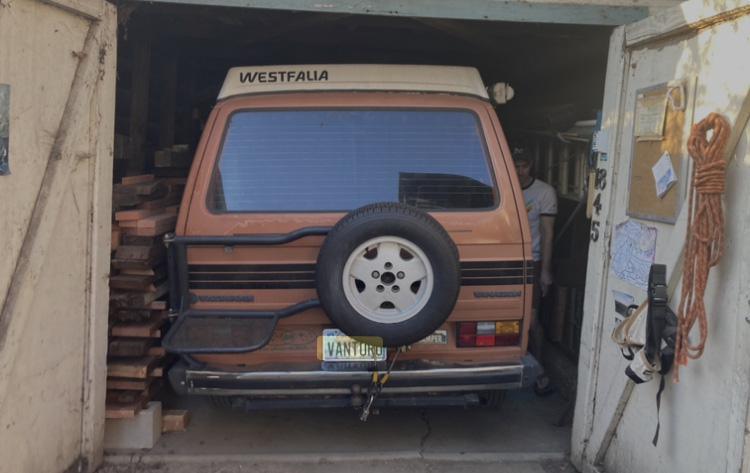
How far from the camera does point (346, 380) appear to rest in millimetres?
3668

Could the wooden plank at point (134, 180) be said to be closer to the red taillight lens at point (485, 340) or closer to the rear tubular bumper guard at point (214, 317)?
the rear tubular bumper guard at point (214, 317)

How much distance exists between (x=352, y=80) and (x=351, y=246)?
1.10 meters

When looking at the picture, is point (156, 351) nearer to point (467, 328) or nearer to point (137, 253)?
point (137, 253)

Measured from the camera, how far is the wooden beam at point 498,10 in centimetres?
371

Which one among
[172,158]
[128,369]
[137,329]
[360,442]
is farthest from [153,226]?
[360,442]

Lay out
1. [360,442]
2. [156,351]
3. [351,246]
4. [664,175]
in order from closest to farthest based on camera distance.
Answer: [664,175] → [351,246] → [156,351] → [360,442]

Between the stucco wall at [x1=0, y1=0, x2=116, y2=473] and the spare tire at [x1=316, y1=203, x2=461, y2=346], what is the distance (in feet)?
4.10

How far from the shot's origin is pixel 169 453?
4.02m

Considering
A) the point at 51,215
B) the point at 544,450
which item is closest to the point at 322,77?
the point at 51,215

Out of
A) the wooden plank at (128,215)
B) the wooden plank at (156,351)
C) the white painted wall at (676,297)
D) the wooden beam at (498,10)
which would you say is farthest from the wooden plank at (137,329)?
the white painted wall at (676,297)

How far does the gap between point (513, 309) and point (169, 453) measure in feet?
7.05

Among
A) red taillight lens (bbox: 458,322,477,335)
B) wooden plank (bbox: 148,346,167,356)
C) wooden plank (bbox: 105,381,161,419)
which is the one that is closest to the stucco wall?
wooden plank (bbox: 105,381,161,419)

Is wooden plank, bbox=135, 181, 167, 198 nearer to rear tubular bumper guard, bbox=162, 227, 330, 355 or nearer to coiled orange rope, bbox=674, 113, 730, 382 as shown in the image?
rear tubular bumper guard, bbox=162, 227, 330, 355

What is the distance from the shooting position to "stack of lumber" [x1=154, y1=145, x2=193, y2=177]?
499 cm
